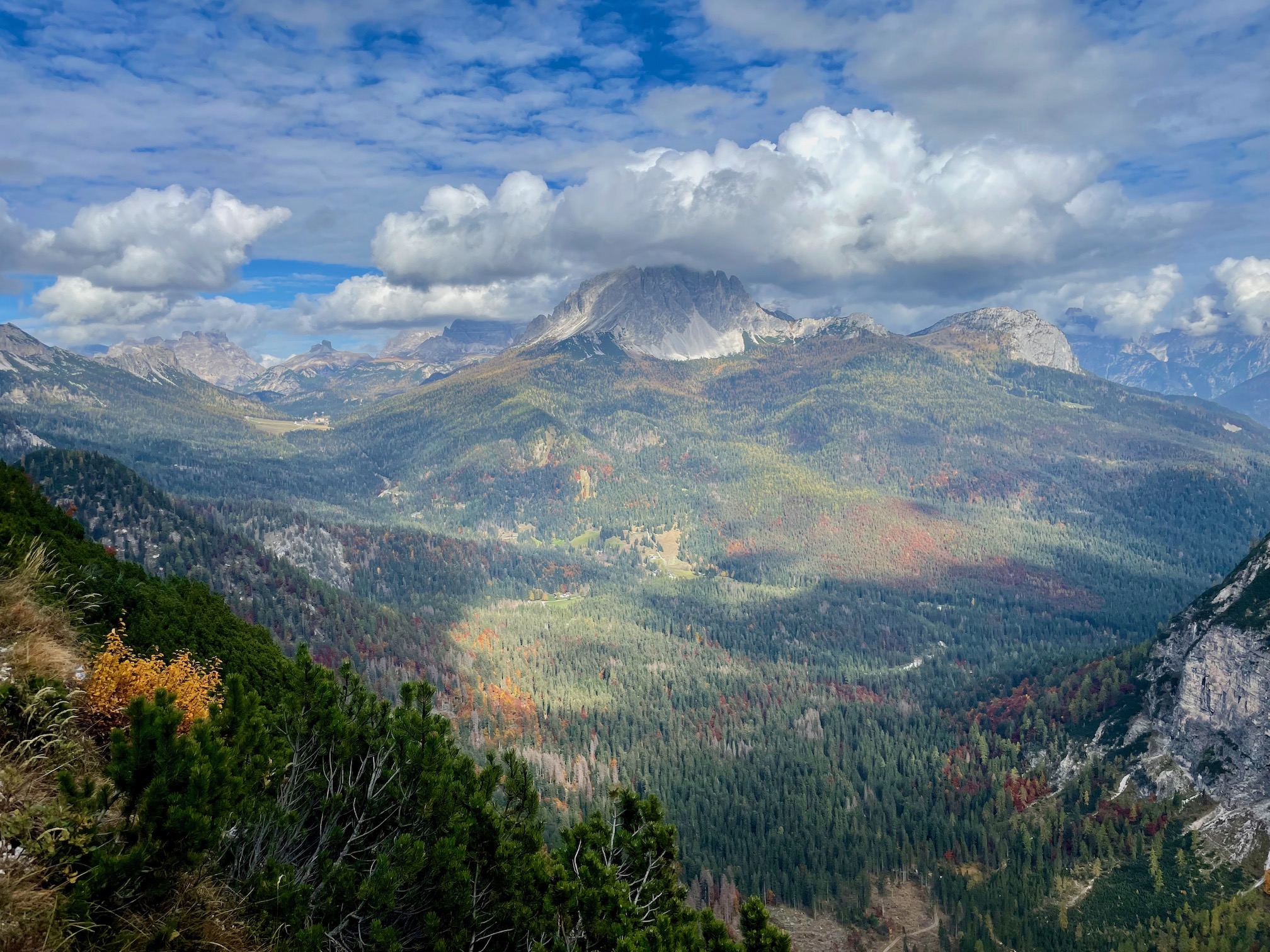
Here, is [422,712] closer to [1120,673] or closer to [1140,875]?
[1140,875]

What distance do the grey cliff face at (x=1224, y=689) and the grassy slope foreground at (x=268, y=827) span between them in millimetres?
154966

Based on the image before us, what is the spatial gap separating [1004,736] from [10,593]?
208m

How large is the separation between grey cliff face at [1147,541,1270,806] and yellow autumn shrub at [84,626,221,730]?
542 ft

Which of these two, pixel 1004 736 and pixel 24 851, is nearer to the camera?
pixel 24 851

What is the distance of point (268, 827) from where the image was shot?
1611cm

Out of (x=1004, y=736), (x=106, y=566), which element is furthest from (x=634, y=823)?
(x=1004, y=736)

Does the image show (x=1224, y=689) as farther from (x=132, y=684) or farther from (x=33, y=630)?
(x=33, y=630)

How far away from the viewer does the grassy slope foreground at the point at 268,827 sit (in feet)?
37.8

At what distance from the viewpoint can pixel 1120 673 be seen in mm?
174000

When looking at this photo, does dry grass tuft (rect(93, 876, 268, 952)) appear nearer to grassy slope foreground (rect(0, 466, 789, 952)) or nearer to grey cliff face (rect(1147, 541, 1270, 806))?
grassy slope foreground (rect(0, 466, 789, 952))

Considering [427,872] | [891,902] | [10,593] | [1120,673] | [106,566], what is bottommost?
[891,902]

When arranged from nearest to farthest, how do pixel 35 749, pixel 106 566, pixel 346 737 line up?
pixel 35 749 → pixel 346 737 → pixel 106 566

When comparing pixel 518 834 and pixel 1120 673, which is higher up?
pixel 518 834

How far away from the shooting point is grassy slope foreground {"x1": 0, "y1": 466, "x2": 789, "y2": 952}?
1152 cm
